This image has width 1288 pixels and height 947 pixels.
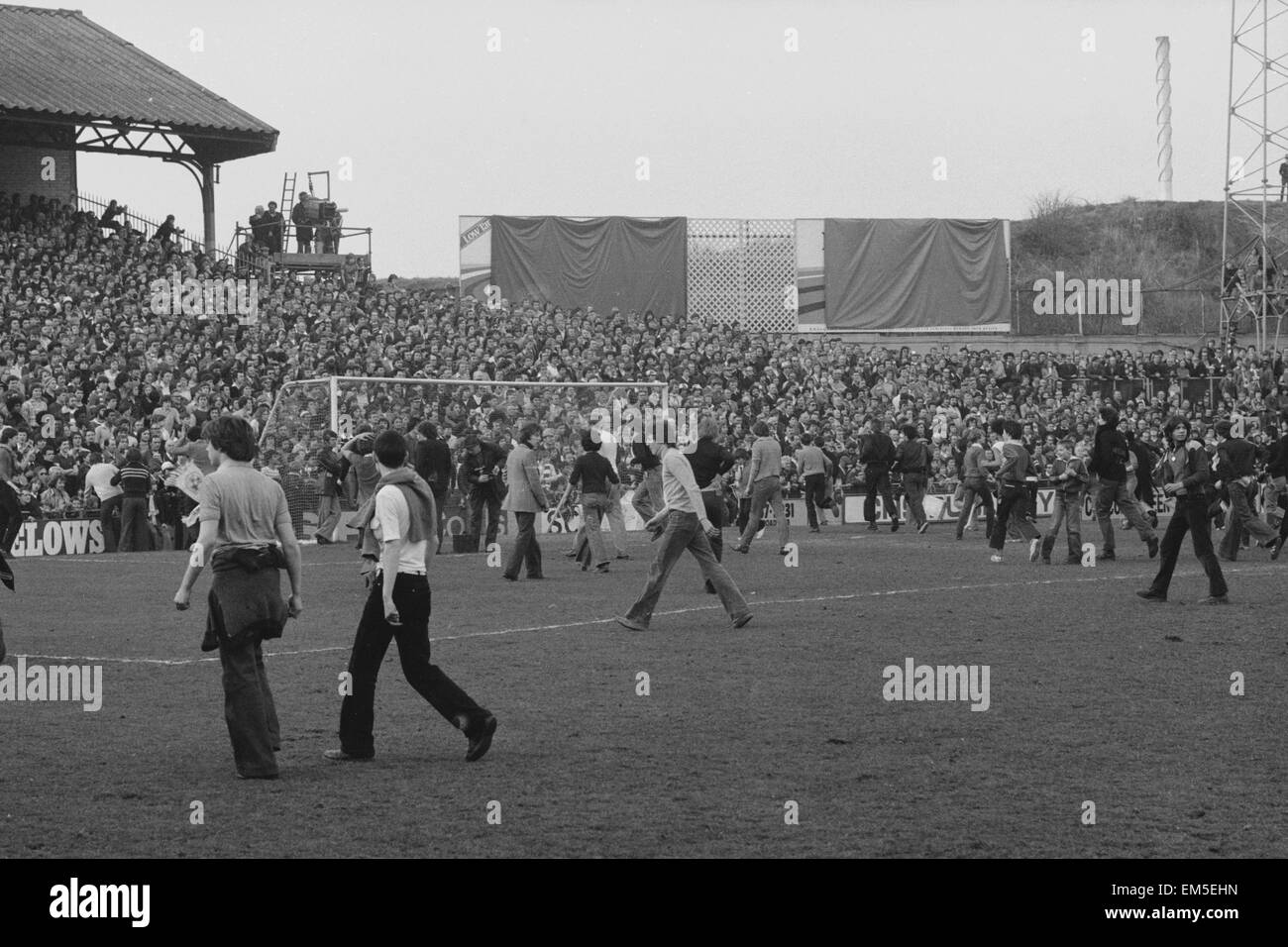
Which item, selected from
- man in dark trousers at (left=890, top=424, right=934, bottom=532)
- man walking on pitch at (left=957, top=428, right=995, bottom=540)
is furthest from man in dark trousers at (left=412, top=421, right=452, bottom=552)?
man in dark trousers at (left=890, top=424, right=934, bottom=532)

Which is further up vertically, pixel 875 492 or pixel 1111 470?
pixel 1111 470

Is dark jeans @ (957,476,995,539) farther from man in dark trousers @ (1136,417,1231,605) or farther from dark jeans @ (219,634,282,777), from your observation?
dark jeans @ (219,634,282,777)

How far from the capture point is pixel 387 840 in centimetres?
760

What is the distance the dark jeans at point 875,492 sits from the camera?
3216 centimetres

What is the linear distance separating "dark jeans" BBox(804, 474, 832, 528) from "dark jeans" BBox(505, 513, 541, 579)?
472 inches

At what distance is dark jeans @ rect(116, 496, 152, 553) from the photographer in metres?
27.7

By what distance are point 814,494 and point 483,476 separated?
856cm

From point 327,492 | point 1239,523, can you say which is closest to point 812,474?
point 327,492

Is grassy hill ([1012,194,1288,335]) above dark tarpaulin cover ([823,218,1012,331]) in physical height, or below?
above

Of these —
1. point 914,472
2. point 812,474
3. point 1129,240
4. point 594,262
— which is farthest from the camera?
point 1129,240

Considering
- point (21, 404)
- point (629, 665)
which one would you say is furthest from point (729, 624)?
point (21, 404)

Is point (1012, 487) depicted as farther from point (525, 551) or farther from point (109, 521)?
point (109, 521)

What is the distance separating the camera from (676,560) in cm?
1512
